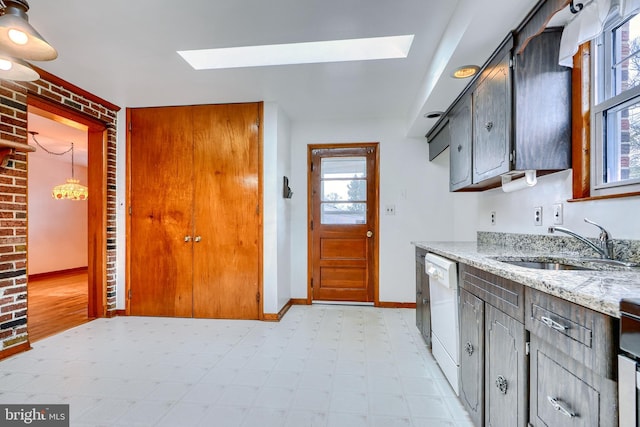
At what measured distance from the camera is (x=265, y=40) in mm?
2102

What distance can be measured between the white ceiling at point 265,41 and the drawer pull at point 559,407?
1673 mm

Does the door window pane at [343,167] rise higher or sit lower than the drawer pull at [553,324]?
higher

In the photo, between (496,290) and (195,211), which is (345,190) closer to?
(195,211)

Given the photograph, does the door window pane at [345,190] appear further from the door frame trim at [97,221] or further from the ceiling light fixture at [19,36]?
the ceiling light fixture at [19,36]

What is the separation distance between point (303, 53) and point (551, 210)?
6.78 ft

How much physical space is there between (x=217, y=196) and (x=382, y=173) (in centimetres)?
196

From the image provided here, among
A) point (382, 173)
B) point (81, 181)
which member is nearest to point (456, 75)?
point (382, 173)

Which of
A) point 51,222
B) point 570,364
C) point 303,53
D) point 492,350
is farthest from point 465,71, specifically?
point 51,222

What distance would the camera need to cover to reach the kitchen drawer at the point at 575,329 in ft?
2.39

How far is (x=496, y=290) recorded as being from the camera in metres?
1.30

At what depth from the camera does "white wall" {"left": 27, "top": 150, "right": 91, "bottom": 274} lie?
209 inches

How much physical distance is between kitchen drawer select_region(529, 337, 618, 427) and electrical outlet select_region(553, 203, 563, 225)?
104 centimetres

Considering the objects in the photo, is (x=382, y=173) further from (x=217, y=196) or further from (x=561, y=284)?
(x=561, y=284)

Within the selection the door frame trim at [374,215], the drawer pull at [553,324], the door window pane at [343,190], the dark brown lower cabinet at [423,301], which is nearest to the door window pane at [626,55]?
the drawer pull at [553,324]
